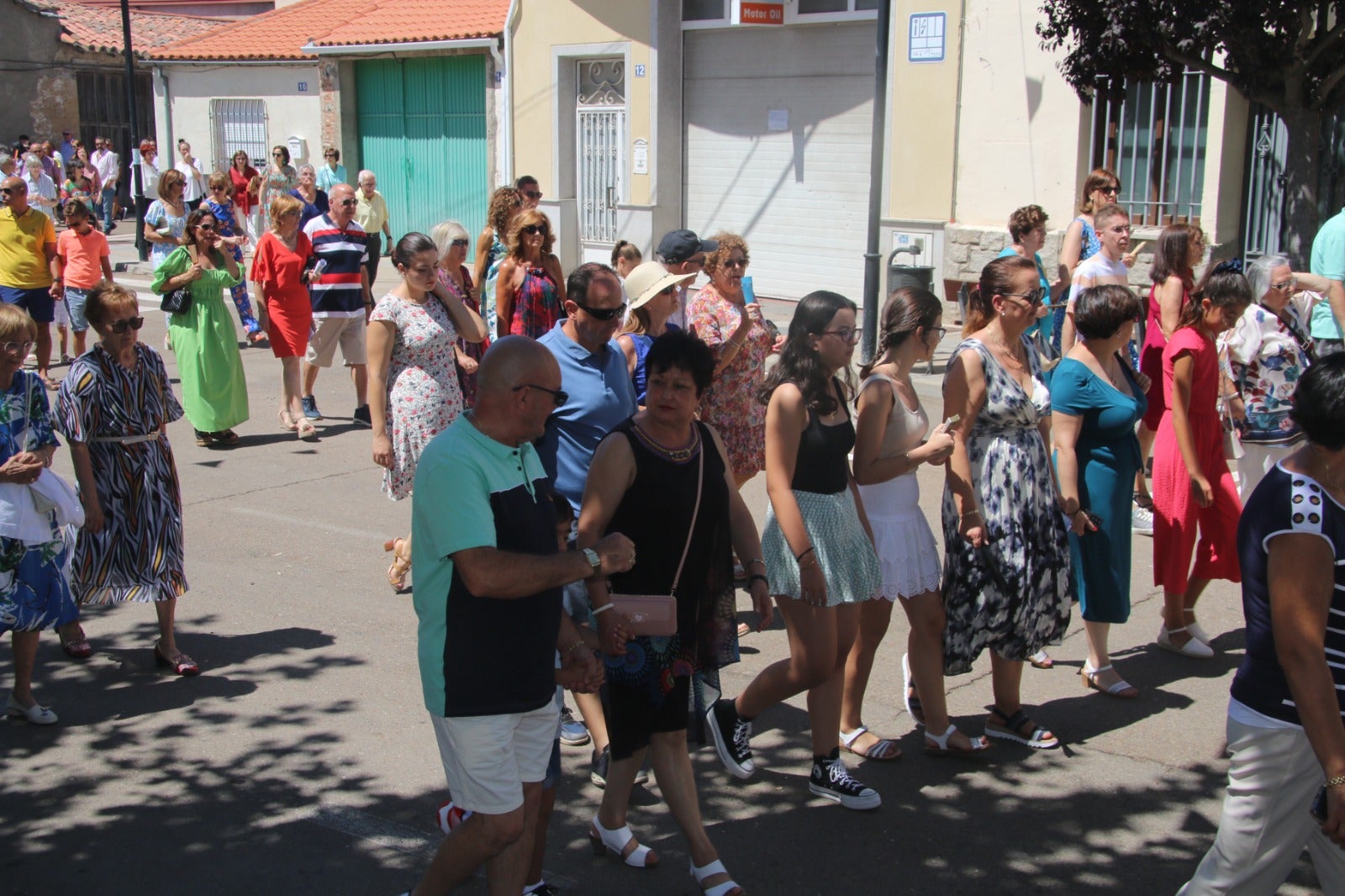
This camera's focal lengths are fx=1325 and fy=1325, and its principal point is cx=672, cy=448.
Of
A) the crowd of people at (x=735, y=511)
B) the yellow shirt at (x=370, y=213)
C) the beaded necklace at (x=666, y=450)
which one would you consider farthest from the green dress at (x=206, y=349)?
the beaded necklace at (x=666, y=450)

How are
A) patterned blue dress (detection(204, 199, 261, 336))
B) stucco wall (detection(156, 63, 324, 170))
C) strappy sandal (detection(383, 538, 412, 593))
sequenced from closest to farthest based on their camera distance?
strappy sandal (detection(383, 538, 412, 593)) → patterned blue dress (detection(204, 199, 261, 336)) → stucco wall (detection(156, 63, 324, 170))

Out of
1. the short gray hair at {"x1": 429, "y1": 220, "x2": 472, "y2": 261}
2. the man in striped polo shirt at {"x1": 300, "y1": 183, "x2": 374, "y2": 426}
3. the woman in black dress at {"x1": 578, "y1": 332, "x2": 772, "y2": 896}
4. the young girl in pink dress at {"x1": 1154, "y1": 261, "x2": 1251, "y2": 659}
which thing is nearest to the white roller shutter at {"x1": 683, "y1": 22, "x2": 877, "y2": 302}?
the man in striped polo shirt at {"x1": 300, "y1": 183, "x2": 374, "y2": 426}

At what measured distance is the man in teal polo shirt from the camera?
8367 millimetres

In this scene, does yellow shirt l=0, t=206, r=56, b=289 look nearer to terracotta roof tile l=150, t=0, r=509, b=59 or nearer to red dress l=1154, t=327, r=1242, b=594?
red dress l=1154, t=327, r=1242, b=594

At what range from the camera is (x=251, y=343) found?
47.4 feet

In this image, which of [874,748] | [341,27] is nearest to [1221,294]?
[874,748]

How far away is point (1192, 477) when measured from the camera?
5684mm

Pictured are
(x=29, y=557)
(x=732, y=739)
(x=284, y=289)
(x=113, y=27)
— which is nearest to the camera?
(x=732, y=739)

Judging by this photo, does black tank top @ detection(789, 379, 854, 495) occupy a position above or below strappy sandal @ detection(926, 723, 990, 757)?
above

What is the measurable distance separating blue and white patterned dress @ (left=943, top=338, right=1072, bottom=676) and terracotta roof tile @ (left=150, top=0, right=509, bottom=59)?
1708 centimetres

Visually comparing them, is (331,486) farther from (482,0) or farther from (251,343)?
(482,0)

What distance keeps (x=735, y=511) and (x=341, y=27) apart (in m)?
22.0

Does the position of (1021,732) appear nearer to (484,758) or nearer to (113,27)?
(484,758)

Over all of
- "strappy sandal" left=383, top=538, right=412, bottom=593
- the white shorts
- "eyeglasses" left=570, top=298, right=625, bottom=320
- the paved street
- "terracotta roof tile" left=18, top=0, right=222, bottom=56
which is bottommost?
the paved street
